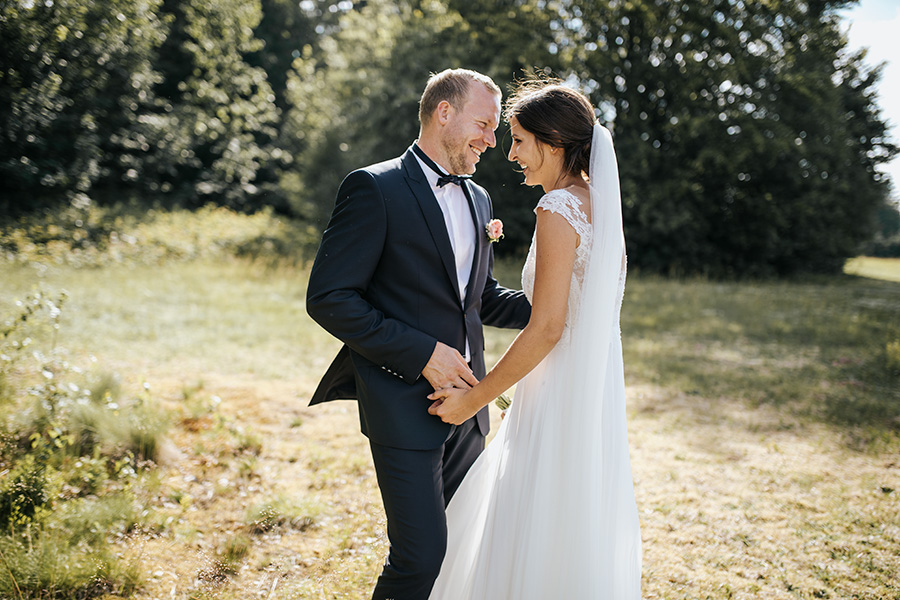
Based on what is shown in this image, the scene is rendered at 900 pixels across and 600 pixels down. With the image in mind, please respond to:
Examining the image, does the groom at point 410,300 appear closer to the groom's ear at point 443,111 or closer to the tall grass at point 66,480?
the groom's ear at point 443,111

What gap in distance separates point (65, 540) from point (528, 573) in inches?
100

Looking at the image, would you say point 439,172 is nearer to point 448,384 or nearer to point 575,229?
point 575,229

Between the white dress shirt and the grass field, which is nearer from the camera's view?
the white dress shirt

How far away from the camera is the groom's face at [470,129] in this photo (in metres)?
2.49

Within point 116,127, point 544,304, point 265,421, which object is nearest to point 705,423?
point 265,421

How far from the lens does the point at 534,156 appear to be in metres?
2.41

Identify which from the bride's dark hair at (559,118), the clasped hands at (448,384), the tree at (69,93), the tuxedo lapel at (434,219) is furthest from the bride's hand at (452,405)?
the tree at (69,93)

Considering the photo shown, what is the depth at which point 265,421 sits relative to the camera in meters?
5.86

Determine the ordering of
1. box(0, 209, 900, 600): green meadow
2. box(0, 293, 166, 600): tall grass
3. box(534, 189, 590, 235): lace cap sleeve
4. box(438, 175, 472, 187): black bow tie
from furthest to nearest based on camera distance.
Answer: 1. box(0, 209, 900, 600): green meadow
2. box(0, 293, 166, 600): tall grass
3. box(438, 175, 472, 187): black bow tie
4. box(534, 189, 590, 235): lace cap sleeve

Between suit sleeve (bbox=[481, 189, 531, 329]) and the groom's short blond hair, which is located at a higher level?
the groom's short blond hair

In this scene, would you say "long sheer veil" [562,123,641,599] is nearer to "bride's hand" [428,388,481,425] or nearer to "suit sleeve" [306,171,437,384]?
"bride's hand" [428,388,481,425]

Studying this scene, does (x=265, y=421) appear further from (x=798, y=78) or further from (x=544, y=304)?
(x=798, y=78)

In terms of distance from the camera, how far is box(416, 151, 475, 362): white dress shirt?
2.50m

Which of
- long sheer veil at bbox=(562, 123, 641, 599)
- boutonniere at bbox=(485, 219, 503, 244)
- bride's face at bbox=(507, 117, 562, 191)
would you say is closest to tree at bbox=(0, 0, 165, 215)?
boutonniere at bbox=(485, 219, 503, 244)
